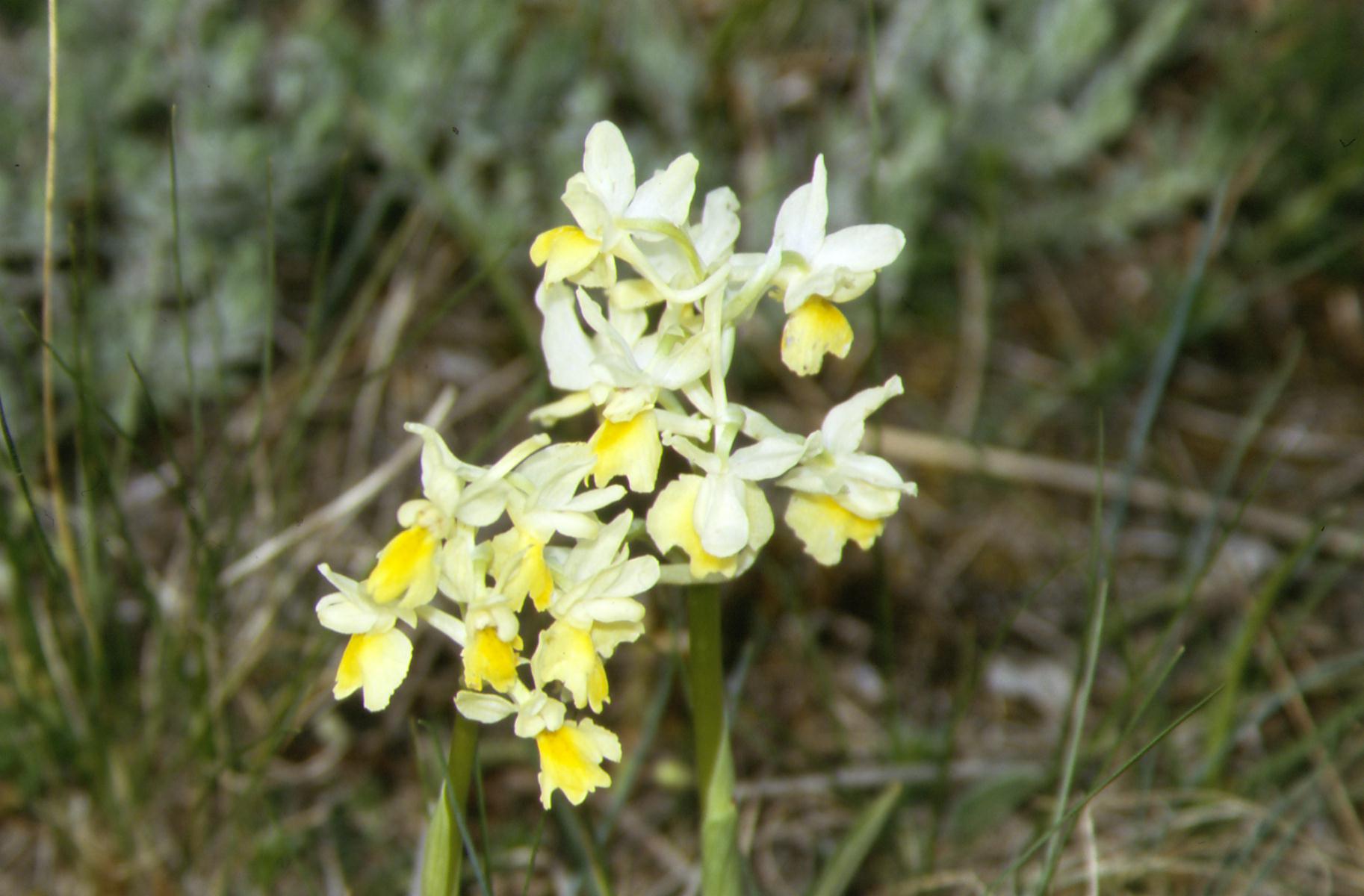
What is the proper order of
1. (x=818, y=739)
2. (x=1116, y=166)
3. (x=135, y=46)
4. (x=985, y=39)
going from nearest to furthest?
(x=818, y=739) → (x=135, y=46) → (x=985, y=39) → (x=1116, y=166)

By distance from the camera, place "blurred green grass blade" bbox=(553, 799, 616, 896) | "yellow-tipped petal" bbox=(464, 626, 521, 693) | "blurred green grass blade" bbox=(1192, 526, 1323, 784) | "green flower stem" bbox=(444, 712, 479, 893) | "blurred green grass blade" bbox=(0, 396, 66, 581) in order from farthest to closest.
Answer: "blurred green grass blade" bbox=(1192, 526, 1323, 784), "blurred green grass blade" bbox=(553, 799, 616, 896), "blurred green grass blade" bbox=(0, 396, 66, 581), "green flower stem" bbox=(444, 712, 479, 893), "yellow-tipped petal" bbox=(464, 626, 521, 693)

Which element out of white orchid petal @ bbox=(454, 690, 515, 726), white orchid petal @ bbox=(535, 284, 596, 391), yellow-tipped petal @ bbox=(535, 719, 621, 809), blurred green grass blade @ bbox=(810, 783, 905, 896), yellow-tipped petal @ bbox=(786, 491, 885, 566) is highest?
white orchid petal @ bbox=(535, 284, 596, 391)

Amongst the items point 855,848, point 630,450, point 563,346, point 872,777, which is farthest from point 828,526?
point 872,777

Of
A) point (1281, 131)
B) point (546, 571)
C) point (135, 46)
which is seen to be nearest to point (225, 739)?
point (546, 571)

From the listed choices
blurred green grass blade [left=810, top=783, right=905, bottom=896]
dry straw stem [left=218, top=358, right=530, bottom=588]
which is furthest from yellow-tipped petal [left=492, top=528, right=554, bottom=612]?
blurred green grass blade [left=810, top=783, right=905, bottom=896]

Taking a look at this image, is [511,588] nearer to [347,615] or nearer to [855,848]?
[347,615]

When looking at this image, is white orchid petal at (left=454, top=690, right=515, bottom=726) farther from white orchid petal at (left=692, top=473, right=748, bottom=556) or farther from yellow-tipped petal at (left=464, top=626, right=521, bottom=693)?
white orchid petal at (left=692, top=473, right=748, bottom=556)

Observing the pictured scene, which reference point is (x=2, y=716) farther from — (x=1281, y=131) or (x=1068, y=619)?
(x=1281, y=131)

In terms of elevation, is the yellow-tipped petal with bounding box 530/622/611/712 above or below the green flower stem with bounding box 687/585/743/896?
above
